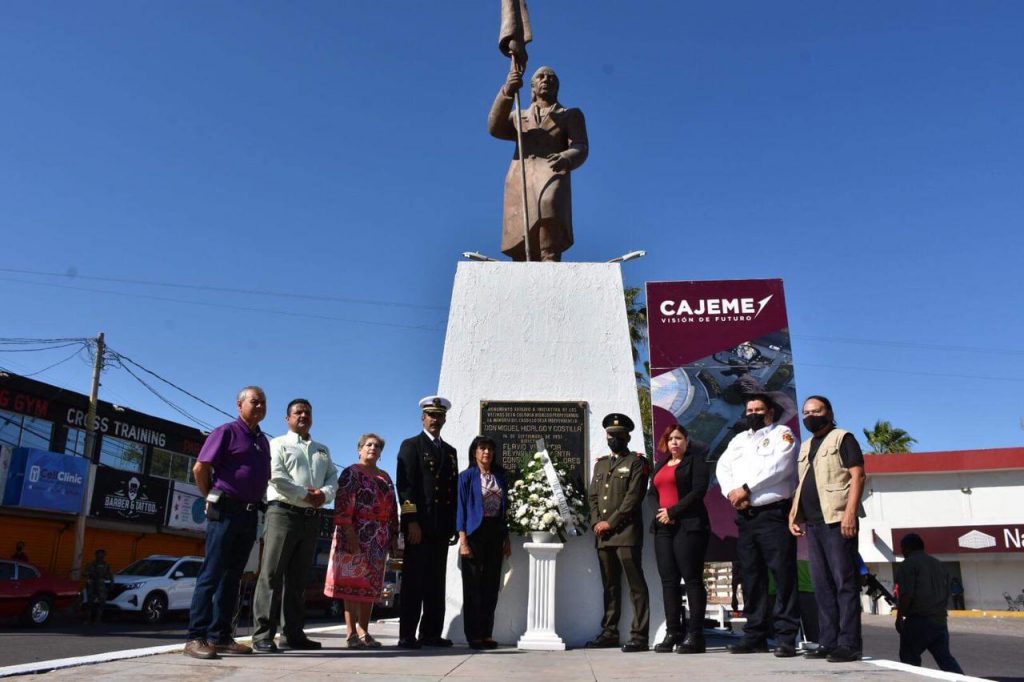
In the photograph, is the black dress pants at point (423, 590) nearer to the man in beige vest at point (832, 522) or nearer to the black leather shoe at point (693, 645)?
the black leather shoe at point (693, 645)

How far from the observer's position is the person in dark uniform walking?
5434 millimetres

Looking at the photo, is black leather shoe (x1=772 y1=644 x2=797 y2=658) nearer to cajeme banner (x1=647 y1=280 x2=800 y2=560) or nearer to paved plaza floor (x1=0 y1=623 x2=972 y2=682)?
paved plaza floor (x1=0 y1=623 x2=972 y2=682)

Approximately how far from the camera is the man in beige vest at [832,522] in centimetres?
447

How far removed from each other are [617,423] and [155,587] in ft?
37.8

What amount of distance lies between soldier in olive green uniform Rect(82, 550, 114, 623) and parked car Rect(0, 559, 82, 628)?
0.84m

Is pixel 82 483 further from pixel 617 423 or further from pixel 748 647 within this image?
pixel 748 647

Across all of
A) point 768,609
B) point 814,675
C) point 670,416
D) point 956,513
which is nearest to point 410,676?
point 814,675

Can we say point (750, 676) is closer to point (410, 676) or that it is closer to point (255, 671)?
point (410, 676)

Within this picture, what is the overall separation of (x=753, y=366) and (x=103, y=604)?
38.9ft

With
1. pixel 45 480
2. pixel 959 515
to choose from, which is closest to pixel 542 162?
pixel 45 480

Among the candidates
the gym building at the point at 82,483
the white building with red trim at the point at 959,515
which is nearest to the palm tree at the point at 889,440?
the white building with red trim at the point at 959,515

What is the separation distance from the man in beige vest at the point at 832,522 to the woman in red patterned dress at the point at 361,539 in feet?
8.99

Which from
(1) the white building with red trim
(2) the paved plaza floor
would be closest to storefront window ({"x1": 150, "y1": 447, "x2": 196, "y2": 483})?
(2) the paved plaza floor

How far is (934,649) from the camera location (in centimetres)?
539
